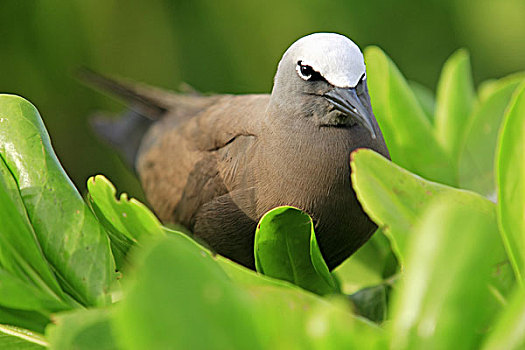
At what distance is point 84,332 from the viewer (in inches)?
16.0

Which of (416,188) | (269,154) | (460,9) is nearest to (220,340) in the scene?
(416,188)

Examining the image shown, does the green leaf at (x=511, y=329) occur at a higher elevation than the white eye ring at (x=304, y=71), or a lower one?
lower

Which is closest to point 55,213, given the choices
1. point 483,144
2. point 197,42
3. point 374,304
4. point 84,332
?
point 84,332

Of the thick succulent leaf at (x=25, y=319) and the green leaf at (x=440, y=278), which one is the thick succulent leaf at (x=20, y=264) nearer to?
the thick succulent leaf at (x=25, y=319)

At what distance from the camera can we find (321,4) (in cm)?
244

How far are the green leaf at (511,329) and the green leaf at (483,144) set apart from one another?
1.64ft

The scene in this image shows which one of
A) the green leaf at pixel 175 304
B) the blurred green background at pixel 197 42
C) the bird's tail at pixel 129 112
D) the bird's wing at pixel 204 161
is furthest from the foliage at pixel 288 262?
the blurred green background at pixel 197 42

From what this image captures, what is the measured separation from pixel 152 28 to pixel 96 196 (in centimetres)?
205

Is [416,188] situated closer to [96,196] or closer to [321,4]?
[96,196]

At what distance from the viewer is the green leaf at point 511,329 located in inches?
14.5

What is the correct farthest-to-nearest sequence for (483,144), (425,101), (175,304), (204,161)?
(425,101) < (204,161) < (483,144) < (175,304)

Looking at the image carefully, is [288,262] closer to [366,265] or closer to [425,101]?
[366,265]

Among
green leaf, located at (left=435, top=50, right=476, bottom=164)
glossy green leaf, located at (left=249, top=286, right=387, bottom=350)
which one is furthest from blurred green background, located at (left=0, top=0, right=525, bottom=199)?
glossy green leaf, located at (left=249, top=286, right=387, bottom=350)

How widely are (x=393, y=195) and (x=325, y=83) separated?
1.10 feet
